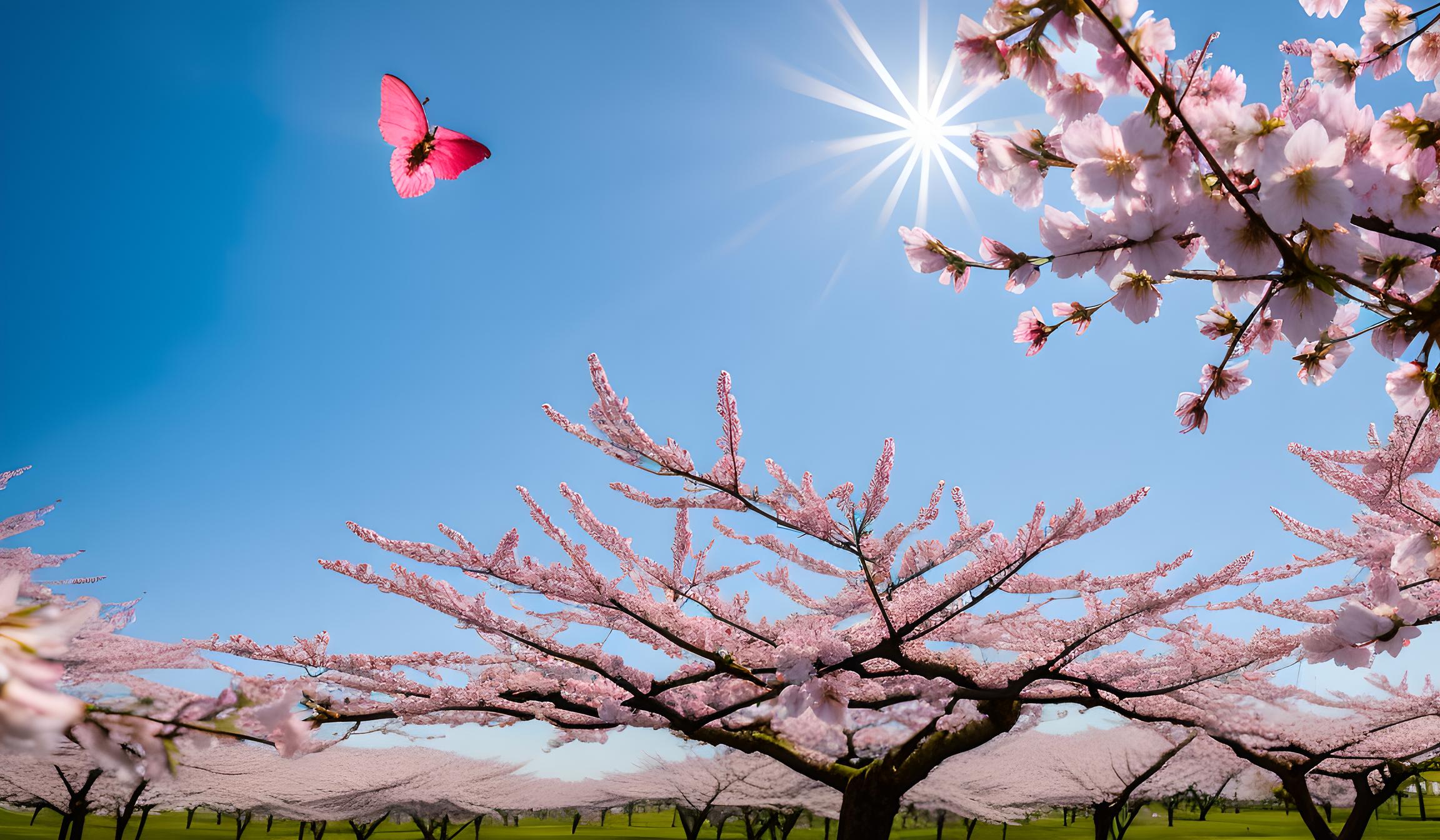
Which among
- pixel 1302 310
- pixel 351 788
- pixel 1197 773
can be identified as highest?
pixel 1302 310

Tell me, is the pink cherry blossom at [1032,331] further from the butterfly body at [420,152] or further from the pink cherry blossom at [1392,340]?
the butterfly body at [420,152]

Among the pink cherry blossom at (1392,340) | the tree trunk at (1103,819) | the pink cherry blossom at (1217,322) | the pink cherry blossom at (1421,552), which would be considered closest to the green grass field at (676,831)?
the tree trunk at (1103,819)

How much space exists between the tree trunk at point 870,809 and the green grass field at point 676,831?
28.3m

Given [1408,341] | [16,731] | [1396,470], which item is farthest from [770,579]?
[16,731]

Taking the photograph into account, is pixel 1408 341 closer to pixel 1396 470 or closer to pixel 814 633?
pixel 1396 470

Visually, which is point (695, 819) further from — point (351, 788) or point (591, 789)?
point (351, 788)

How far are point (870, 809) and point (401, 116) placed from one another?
7602mm

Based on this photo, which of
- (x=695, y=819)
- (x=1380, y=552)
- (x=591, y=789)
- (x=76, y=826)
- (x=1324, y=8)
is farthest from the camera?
(x=591, y=789)

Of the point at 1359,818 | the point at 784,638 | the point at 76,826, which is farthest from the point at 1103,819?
the point at 76,826

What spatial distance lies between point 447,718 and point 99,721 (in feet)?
24.5

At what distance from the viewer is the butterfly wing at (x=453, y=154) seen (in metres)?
4.28

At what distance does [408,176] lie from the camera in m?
4.33

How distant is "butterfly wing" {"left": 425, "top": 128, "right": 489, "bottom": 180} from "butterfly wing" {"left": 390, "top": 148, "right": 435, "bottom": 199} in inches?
2.3

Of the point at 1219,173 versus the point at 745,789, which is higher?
the point at 1219,173
